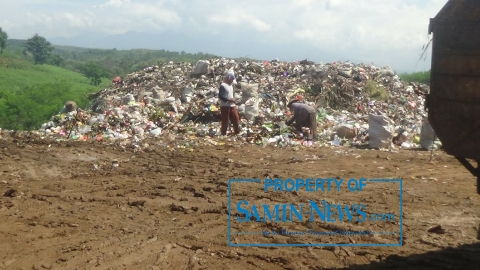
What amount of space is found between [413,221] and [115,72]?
58.4 m

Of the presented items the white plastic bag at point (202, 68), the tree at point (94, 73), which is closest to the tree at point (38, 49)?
the tree at point (94, 73)

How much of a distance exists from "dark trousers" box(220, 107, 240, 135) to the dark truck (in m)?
6.65

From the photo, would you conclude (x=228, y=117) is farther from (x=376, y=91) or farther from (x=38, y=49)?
(x=38, y=49)

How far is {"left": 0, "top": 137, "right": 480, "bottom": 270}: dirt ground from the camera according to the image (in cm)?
381

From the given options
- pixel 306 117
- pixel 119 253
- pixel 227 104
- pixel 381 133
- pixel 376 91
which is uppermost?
pixel 376 91

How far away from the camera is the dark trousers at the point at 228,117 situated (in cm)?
948

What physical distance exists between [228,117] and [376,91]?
5.14 metres

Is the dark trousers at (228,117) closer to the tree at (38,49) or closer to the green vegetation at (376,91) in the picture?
the green vegetation at (376,91)

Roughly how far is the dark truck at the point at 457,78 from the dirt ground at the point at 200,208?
1.24m

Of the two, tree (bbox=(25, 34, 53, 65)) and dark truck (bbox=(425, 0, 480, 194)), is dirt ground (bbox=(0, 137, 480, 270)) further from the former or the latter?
tree (bbox=(25, 34, 53, 65))

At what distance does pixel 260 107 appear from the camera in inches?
445

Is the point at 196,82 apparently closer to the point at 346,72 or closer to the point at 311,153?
the point at 346,72

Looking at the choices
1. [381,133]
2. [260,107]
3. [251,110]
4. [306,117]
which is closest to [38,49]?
[260,107]

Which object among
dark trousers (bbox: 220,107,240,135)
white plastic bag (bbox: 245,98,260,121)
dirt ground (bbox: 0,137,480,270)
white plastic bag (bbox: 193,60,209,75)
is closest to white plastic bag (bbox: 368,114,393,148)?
dirt ground (bbox: 0,137,480,270)
